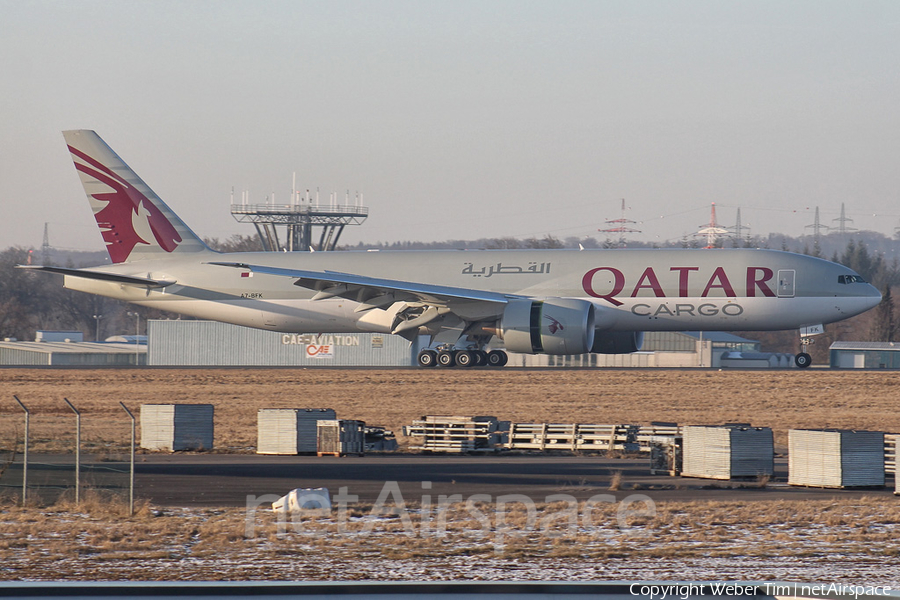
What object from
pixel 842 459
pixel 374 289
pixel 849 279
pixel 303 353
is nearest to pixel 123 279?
pixel 374 289

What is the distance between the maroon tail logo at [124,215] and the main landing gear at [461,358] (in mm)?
12000

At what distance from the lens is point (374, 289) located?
38688 mm

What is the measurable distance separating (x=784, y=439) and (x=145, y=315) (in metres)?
126

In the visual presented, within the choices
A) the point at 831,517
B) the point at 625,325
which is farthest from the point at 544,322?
the point at 831,517

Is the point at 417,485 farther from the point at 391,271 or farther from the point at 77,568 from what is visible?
the point at 391,271

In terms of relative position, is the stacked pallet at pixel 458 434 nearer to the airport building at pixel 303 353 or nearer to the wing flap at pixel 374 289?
the wing flap at pixel 374 289

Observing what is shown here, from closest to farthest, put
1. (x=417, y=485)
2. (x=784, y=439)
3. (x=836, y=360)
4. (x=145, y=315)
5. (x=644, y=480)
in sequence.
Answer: (x=417, y=485), (x=644, y=480), (x=784, y=439), (x=836, y=360), (x=145, y=315)

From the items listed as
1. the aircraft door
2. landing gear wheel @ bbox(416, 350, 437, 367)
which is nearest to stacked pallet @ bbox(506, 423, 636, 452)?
the aircraft door

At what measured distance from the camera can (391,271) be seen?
139 feet

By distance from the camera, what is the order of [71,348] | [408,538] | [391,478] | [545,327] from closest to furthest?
[408,538] < [391,478] < [545,327] < [71,348]

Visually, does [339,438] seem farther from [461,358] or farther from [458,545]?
[461,358]

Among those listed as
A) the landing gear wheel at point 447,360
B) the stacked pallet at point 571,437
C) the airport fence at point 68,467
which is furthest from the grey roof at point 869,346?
the airport fence at point 68,467

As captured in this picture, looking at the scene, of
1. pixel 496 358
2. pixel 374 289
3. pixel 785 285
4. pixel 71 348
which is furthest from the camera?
pixel 71 348

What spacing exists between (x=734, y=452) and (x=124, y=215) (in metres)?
32.7
